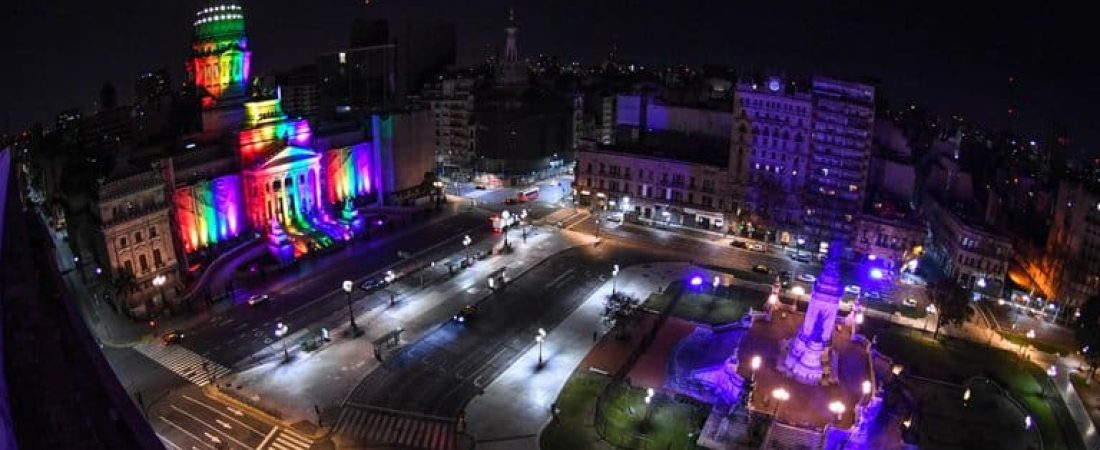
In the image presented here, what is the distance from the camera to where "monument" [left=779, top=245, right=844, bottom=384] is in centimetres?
6538

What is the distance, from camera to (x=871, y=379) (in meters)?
64.7

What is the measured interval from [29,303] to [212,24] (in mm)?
88389

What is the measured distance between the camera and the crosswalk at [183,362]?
67.4m

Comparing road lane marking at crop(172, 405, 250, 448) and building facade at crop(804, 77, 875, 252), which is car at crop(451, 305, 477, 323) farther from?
building facade at crop(804, 77, 875, 252)

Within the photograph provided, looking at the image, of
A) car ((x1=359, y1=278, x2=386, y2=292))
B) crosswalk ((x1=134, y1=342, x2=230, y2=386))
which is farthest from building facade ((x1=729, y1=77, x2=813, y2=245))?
crosswalk ((x1=134, y1=342, x2=230, y2=386))

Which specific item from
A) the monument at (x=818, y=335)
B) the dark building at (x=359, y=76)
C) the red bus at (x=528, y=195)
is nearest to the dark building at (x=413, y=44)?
the dark building at (x=359, y=76)

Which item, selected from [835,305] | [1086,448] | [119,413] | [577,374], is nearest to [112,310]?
[577,374]

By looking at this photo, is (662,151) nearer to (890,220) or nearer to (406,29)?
(890,220)

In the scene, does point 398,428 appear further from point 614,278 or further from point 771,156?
point 771,156

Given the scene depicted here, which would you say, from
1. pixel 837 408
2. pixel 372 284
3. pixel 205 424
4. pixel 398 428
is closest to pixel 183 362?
pixel 205 424

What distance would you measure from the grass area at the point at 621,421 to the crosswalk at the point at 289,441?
19059 millimetres

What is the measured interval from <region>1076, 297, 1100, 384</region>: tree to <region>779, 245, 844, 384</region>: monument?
87.2 ft

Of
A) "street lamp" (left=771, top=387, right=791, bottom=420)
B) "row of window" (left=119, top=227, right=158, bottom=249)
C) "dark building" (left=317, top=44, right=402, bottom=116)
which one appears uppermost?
"dark building" (left=317, top=44, right=402, bottom=116)

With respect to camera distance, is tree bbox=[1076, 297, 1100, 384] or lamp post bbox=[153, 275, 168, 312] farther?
lamp post bbox=[153, 275, 168, 312]
